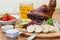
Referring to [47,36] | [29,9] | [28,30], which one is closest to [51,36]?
[47,36]

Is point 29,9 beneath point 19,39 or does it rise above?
above

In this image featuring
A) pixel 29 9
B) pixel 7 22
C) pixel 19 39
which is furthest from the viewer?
pixel 29 9

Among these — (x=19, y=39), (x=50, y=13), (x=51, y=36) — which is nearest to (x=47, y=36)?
(x=51, y=36)

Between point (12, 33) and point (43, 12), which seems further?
point (43, 12)

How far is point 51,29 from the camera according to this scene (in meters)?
0.99

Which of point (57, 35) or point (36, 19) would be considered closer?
point (57, 35)

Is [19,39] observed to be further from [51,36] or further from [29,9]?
[29,9]

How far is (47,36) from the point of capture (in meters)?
0.96

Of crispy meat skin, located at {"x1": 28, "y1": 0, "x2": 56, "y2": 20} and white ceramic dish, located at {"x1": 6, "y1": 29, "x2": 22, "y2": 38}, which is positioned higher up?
crispy meat skin, located at {"x1": 28, "y1": 0, "x2": 56, "y2": 20}

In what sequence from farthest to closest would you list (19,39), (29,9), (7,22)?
(29,9) → (7,22) → (19,39)

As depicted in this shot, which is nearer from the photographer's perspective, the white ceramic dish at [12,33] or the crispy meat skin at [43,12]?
the white ceramic dish at [12,33]

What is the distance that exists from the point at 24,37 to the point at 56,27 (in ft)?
0.59

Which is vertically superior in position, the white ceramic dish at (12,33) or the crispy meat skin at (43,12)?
the crispy meat skin at (43,12)

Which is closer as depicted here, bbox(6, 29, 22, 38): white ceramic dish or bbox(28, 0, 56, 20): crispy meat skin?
bbox(6, 29, 22, 38): white ceramic dish
